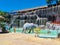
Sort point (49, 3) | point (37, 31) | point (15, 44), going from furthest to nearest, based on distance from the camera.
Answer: point (49, 3), point (37, 31), point (15, 44)

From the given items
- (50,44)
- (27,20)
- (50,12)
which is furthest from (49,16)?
(50,44)

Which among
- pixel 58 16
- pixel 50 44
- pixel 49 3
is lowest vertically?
pixel 50 44

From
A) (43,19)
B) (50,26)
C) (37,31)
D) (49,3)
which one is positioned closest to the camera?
(37,31)

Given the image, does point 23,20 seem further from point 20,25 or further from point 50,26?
point 50,26

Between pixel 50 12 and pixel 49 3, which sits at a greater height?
pixel 49 3

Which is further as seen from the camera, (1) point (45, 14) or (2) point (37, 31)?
(1) point (45, 14)

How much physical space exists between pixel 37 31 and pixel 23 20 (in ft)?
92.1

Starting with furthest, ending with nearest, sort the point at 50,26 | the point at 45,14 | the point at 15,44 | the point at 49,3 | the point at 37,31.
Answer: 1. the point at 49,3
2. the point at 45,14
3. the point at 50,26
4. the point at 37,31
5. the point at 15,44

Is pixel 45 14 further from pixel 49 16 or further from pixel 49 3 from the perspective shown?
pixel 49 3

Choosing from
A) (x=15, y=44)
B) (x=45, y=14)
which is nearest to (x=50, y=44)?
(x=15, y=44)

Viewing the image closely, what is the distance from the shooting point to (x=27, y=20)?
150 ft

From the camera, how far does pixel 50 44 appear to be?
10.7 metres

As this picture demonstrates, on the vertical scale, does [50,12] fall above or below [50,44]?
above

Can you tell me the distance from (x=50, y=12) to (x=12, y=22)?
10.3 metres
